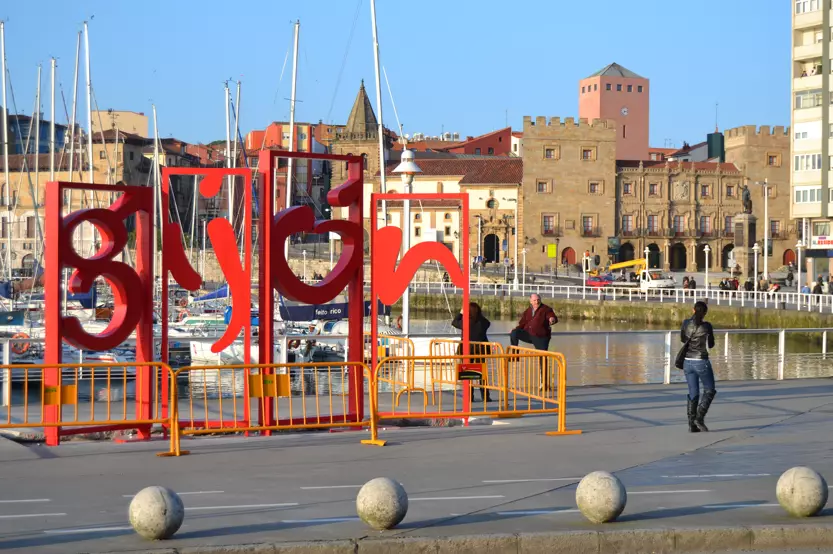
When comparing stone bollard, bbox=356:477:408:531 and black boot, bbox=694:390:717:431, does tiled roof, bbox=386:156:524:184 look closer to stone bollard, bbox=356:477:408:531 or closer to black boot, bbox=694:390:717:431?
black boot, bbox=694:390:717:431

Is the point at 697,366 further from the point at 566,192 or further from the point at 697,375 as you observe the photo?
the point at 566,192

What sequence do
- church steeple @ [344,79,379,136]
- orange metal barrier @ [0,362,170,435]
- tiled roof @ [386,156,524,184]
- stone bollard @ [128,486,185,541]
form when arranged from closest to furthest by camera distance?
stone bollard @ [128,486,185,541]
orange metal barrier @ [0,362,170,435]
tiled roof @ [386,156,524,184]
church steeple @ [344,79,379,136]

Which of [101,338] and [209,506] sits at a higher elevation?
[101,338]

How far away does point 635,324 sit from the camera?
5878 centimetres

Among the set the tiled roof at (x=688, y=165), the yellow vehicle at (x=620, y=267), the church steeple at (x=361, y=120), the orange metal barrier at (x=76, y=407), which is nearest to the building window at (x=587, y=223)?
the yellow vehicle at (x=620, y=267)

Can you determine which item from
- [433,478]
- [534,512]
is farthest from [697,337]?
[534,512]

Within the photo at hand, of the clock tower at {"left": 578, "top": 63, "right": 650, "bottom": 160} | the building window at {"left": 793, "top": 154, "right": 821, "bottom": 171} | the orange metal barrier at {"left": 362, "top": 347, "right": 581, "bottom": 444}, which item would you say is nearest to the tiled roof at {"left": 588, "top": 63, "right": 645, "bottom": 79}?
the clock tower at {"left": 578, "top": 63, "right": 650, "bottom": 160}

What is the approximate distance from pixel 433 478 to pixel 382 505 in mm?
2549

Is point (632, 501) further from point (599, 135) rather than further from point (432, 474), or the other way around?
point (599, 135)

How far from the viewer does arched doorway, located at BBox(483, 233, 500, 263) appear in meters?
99.1

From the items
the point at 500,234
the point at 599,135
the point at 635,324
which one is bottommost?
the point at 635,324

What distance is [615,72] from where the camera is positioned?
414 ft

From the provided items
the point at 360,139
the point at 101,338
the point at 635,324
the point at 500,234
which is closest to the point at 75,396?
the point at 101,338

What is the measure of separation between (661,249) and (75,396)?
9001 cm
